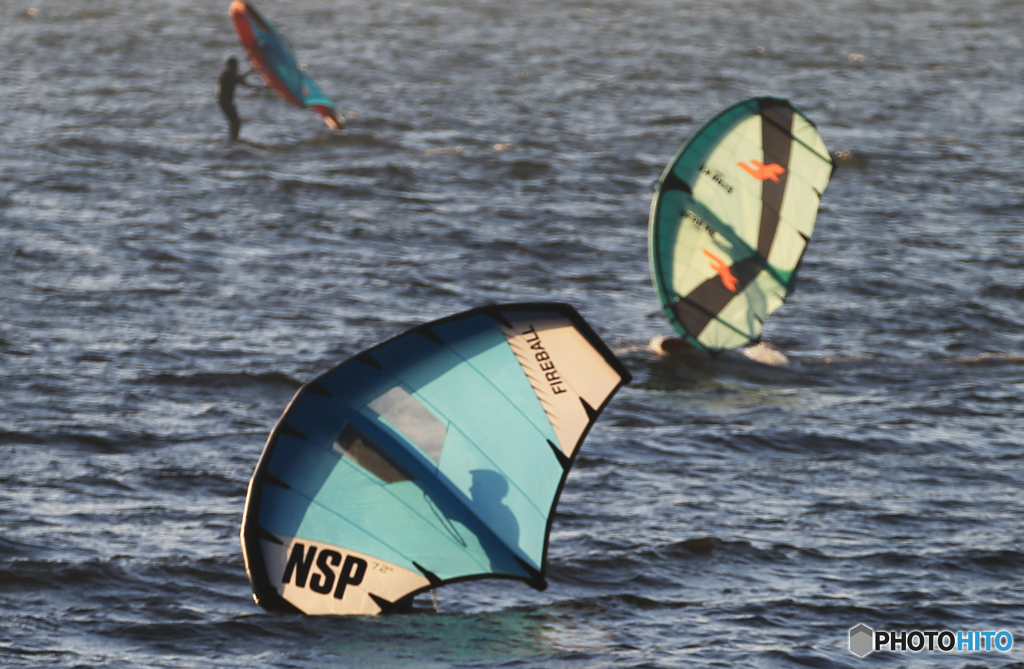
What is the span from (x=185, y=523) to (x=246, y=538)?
13.3 ft

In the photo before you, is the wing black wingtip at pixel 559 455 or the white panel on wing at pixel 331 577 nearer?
the white panel on wing at pixel 331 577

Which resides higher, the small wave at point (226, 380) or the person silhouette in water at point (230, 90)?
the person silhouette in water at point (230, 90)

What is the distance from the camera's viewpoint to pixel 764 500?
15227mm

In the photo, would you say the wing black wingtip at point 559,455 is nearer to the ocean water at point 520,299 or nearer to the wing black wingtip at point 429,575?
the wing black wingtip at point 429,575

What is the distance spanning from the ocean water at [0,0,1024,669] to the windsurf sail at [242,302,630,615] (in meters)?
0.80

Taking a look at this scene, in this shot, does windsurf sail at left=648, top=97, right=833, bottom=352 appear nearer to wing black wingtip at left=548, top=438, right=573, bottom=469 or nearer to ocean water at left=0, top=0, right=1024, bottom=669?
ocean water at left=0, top=0, right=1024, bottom=669

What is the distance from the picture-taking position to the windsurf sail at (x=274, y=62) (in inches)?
1265

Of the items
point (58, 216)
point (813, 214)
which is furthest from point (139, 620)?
point (58, 216)

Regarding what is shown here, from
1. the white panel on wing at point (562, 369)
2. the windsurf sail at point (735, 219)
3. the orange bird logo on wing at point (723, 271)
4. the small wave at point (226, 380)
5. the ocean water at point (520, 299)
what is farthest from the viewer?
the orange bird logo on wing at point (723, 271)

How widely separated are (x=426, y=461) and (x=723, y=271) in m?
10.5

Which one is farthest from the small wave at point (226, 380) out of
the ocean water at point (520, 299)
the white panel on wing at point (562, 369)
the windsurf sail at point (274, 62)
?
the windsurf sail at point (274, 62)

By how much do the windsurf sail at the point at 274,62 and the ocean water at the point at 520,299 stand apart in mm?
1713

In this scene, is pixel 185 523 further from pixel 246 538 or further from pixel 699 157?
pixel 699 157

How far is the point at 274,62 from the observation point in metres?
32.7
